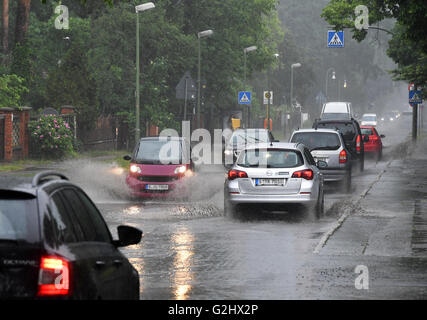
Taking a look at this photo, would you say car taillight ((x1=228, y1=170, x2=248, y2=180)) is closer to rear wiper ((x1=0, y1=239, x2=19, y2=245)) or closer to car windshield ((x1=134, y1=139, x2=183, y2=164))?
car windshield ((x1=134, y1=139, x2=183, y2=164))

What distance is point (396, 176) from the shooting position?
31.9 metres

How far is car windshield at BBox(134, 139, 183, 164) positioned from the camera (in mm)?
22219

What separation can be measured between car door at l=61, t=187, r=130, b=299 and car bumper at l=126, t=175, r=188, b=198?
49.6 ft

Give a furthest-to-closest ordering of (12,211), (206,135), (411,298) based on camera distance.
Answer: (206,135)
(411,298)
(12,211)

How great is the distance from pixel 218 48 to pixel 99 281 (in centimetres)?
5613

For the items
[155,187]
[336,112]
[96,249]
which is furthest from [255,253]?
[336,112]

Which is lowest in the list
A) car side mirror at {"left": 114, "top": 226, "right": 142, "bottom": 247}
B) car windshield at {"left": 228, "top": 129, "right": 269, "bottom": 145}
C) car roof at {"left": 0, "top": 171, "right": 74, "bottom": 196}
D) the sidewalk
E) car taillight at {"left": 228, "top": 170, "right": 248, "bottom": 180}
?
the sidewalk

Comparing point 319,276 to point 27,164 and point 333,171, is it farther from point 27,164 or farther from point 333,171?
point 27,164

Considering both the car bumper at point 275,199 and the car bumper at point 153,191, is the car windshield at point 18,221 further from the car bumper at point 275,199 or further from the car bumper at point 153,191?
the car bumper at point 153,191

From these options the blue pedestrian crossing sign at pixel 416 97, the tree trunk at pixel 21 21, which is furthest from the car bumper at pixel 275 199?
the blue pedestrian crossing sign at pixel 416 97

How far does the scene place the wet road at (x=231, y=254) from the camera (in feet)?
33.9

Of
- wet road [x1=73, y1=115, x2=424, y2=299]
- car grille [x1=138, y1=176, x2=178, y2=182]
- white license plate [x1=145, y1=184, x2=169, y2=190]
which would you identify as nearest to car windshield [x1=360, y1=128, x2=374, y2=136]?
wet road [x1=73, y1=115, x2=424, y2=299]

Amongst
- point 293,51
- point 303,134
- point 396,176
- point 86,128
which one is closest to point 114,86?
point 86,128

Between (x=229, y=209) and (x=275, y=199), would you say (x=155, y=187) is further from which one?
(x=275, y=199)
